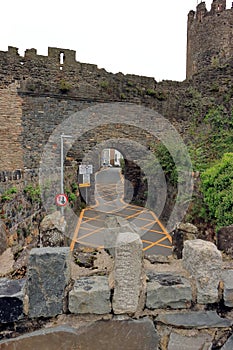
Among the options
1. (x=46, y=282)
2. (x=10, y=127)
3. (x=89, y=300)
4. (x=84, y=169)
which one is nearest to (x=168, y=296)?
(x=89, y=300)

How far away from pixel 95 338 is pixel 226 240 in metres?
1.14

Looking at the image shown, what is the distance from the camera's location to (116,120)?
34.7 ft

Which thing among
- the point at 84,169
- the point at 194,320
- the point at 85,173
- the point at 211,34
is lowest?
the point at 194,320

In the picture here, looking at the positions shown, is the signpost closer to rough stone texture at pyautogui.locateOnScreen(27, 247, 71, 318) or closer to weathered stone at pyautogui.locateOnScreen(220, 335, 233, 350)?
rough stone texture at pyautogui.locateOnScreen(27, 247, 71, 318)

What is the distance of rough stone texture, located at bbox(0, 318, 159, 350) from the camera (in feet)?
3.79

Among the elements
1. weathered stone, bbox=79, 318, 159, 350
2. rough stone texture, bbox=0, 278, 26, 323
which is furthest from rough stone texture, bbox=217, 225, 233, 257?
rough stone texture, bbox=0, 278, 26, 323

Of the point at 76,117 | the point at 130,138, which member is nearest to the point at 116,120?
the point at 130,138

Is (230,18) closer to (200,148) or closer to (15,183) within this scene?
(200,148)

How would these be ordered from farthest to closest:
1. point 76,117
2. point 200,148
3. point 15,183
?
point 76,117 < point 200,148 < point 15,183

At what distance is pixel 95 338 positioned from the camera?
3.93ft

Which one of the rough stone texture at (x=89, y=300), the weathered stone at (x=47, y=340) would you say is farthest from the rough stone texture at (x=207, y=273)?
the weathered stone at (x=47, y=340)

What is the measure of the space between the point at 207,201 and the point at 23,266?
4.33 m

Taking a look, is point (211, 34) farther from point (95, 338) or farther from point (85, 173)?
point (95, 338)

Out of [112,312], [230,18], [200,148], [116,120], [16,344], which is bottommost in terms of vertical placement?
[16,344]
